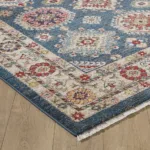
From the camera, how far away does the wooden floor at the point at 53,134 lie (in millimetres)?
1760

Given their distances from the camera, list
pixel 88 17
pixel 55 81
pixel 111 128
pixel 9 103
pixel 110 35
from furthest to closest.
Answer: pixel 88 17, pixel 110 35, pixel 55 81, pixel 9 103, pixel 111 128

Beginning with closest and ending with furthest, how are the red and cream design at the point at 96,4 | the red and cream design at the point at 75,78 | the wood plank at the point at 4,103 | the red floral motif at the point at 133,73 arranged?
the wood plank at the point at 4,103 < the red and cream design at the point at 75,78 < the red floral motif at the point at 133,73 < the red and cream design at the point at 96,4

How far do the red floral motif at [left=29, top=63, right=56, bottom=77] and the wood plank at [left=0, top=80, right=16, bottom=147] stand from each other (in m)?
0.20

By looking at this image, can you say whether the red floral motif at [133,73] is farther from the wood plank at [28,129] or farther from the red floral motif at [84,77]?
the wood plank at [28,129]

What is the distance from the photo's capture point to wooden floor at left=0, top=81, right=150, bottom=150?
176 cm

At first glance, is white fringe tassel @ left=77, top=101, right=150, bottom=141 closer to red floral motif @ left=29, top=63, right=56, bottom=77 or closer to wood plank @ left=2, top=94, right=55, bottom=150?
wood plank @ left=2, top=94, right=55, bottom=150

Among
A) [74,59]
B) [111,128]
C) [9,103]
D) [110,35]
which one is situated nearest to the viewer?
[111,128]

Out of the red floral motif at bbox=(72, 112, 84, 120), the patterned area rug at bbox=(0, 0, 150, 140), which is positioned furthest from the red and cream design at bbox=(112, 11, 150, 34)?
the red floral motif at bbox=(72, 112, 84, 120)

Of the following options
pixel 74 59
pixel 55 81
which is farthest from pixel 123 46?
pixel 55 81

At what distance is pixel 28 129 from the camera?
1.86m

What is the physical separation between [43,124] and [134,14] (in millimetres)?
1411

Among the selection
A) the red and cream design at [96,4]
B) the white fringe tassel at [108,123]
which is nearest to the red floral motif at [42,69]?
the white fringe tassel at [108,123]

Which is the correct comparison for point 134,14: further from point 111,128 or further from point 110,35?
point 111,128

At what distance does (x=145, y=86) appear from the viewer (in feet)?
6.95
